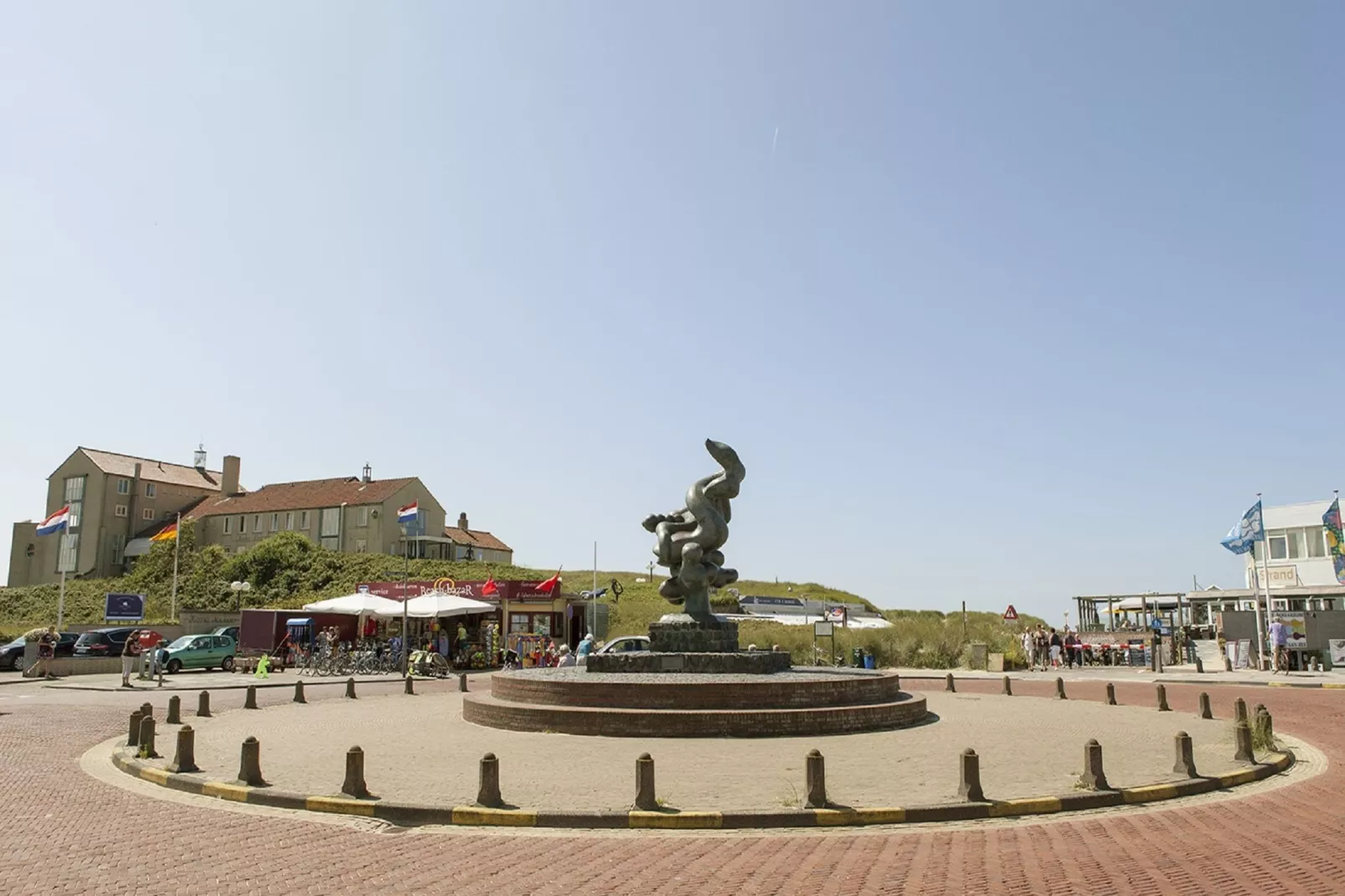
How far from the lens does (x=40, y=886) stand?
6.82 m

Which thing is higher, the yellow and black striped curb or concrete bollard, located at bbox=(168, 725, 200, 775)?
concrete bollard, located at bbox=(168, 725, 200, 775)

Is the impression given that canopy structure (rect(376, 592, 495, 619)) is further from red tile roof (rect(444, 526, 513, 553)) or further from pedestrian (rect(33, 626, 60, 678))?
red tile roof (rect(444, 526, 513, 553))

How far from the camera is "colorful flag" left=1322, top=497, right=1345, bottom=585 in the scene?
38.9 m

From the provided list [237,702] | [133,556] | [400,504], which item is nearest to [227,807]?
[237,702]

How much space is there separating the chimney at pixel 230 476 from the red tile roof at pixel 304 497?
1.09 meters

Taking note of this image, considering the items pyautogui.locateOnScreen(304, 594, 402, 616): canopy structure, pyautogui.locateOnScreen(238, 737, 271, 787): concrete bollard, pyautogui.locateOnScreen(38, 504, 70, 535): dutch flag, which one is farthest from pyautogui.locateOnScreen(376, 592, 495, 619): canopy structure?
pyautogui.locateOnScreen(238, 737, 271, 787): concrete bollard

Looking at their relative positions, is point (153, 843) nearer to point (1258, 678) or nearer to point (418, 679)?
point (418, 679)

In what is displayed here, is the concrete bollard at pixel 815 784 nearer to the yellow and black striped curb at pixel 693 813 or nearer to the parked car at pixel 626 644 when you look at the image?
the yellow and black striped curb at pixel 693 813

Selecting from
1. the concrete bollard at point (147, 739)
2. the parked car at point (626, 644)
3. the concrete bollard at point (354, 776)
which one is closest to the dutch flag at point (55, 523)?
the parked car at point (626, 644)

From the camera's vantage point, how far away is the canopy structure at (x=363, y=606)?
3272 cm

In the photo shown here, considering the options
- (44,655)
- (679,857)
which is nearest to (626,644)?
(679,857)

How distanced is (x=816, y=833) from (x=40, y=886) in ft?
20.2

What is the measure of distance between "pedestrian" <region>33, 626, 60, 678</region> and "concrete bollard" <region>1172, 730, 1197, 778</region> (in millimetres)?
32152

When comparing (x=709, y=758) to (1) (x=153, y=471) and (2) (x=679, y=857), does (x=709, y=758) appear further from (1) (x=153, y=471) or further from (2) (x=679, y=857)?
(1) (x=153, y=471)
